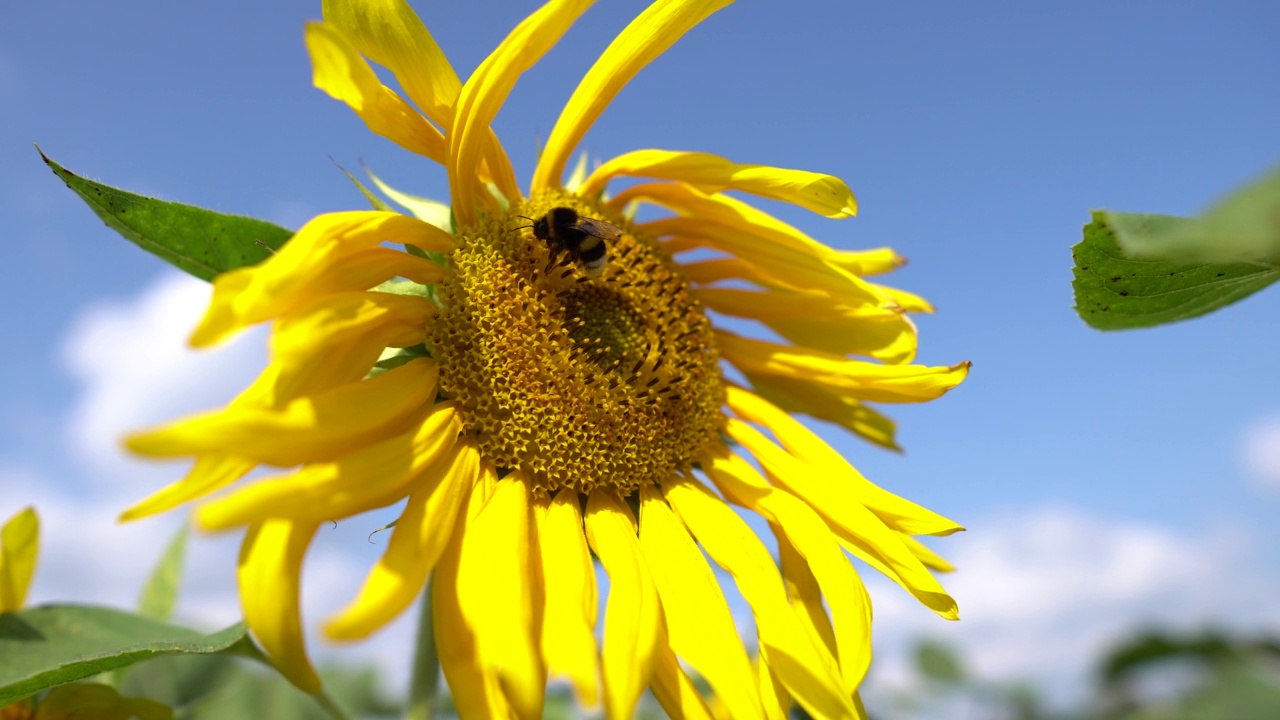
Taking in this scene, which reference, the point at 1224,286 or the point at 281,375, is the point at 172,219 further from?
the point at 1224,286

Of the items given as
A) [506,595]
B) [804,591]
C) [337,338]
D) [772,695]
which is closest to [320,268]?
[337,338]

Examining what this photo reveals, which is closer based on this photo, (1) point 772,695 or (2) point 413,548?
(2) point 413,548

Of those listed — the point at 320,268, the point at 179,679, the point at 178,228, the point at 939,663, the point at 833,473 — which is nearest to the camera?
the point at 320,268

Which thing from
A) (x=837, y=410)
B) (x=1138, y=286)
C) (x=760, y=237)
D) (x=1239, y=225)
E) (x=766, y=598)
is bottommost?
(x=766, y=598)

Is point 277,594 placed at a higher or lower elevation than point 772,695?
lower

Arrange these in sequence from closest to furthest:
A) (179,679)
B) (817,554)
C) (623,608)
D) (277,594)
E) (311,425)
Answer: (277,594) → (311,425) → (623,608) → (817,554) → (179,679)

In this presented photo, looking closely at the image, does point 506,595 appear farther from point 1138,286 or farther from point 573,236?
point 1138,286

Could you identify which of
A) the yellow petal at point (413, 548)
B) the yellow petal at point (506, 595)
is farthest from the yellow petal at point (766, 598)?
the yellow petal at point (413, 548)

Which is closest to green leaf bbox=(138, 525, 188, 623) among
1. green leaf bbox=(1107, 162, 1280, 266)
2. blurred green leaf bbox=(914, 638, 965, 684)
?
green leaf bbox=(1107, 162, 1280, 266)
